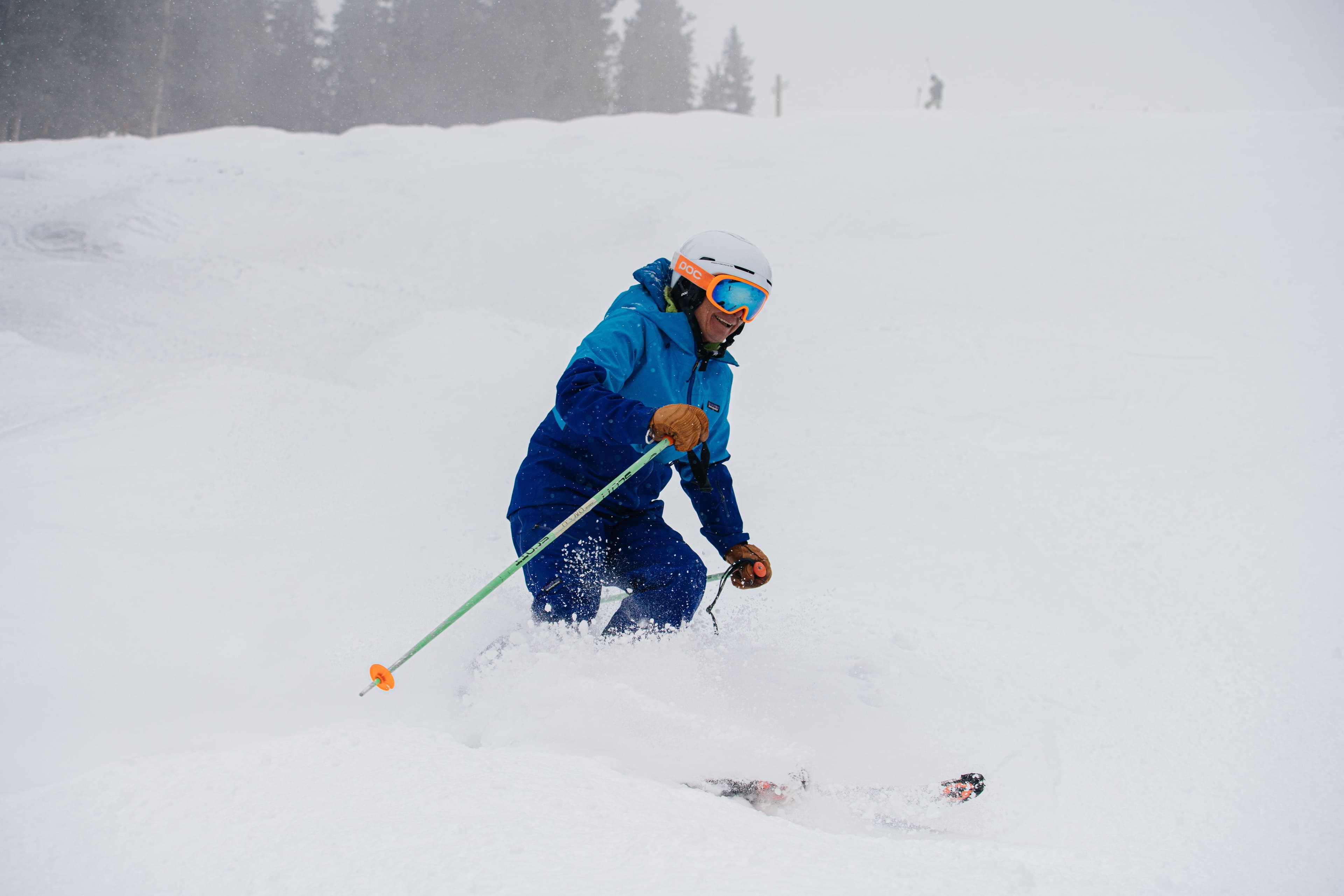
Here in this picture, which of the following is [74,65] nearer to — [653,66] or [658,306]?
→ [653,66]

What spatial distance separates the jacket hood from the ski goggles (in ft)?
0.37

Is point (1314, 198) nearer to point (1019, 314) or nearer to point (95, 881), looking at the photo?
point (1019, 314)

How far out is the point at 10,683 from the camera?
2.50 m

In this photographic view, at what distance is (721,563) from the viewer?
4.42 metres

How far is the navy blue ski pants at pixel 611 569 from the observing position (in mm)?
2836

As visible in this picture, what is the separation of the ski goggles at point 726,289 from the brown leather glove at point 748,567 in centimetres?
97

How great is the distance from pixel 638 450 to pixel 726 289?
26.7 inches

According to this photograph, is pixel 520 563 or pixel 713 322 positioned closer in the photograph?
pixel 520 563

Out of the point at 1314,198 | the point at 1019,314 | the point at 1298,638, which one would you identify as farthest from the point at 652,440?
the point at 1314,198

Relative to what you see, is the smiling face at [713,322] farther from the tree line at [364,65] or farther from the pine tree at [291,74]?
the pine tree at [291,74]

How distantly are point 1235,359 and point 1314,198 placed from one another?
12.9 feet

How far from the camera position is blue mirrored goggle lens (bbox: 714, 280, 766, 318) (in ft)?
9.47

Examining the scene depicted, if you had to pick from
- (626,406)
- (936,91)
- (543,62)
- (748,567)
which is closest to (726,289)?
(626,406)

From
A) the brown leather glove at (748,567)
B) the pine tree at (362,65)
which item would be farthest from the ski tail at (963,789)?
the pine tree at (362,65)
